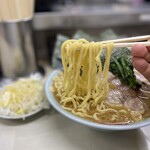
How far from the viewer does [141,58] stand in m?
0.61

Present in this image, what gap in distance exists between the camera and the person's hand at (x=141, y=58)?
0.59m

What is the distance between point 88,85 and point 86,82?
0.07 ft

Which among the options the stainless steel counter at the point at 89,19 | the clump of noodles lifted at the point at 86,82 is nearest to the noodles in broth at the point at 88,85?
the clump of noodles lifted at the point at 86,82

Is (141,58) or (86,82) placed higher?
(141,58)

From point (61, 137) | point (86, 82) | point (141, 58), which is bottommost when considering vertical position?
point (61, 137)

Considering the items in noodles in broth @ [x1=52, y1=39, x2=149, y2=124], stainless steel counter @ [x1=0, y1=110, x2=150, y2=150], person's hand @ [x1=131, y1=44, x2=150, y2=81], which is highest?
person's hand @ [x1=131, y1=44, x2=150, y2=81]

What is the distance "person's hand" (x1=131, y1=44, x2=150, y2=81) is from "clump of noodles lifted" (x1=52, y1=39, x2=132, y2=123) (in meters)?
0.07

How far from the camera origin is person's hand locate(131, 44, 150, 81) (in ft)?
1.94

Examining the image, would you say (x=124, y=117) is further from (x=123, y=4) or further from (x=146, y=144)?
(x=123, y=4)

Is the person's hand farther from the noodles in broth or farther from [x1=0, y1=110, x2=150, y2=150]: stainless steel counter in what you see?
[x1=0, y1=110, x2=150, y2=150]: stainless steel counter

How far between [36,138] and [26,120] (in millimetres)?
104

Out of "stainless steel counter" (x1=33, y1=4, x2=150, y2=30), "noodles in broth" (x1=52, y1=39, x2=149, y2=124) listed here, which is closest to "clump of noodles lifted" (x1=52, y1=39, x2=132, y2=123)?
"noodles in broth" (x1=52, y1=39, x2=149, y2=124)

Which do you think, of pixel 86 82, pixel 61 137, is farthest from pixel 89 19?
pixel 61 137

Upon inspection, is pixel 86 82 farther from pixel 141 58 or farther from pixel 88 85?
pixel 141 58
